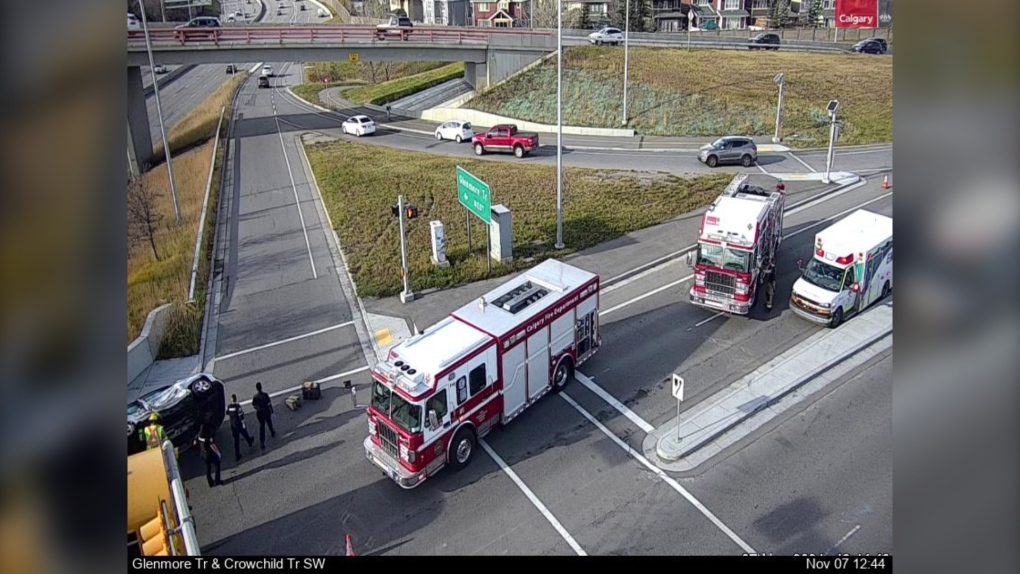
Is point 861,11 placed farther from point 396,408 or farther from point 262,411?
point 262,411

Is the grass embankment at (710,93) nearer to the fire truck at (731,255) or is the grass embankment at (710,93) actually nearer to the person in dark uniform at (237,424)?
the fire truck at (731,255)

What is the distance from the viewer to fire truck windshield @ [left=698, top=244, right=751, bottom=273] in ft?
57.6

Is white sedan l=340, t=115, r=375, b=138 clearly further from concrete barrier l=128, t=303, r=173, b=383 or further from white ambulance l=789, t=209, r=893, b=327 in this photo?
white ambulance l=789, t=209, r=893, b=327

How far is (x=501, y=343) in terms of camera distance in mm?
13531

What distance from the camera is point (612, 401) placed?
49.4 feet

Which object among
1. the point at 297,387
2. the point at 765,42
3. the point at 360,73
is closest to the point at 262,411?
the point at 297,387

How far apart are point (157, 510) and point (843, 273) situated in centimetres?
1547

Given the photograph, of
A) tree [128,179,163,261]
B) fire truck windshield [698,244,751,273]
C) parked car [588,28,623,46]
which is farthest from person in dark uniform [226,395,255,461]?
parked car [588,28,623,46]

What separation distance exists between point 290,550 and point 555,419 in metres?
5.66

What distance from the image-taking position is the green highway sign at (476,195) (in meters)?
20.8

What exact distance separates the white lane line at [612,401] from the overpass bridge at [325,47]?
112ft

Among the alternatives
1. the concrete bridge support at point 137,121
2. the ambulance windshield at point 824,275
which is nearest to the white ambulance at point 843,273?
the ambulance windshield at point 824,275

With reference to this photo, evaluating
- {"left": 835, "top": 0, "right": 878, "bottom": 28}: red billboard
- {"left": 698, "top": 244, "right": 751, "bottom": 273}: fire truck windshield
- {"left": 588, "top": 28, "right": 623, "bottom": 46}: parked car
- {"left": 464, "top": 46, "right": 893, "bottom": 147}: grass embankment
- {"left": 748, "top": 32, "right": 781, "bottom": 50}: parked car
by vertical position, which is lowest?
{"left": 698, "top": 244, "right": 751, "bottom": 273}: fire truck windshield

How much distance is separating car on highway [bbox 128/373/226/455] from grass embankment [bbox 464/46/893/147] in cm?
3103
